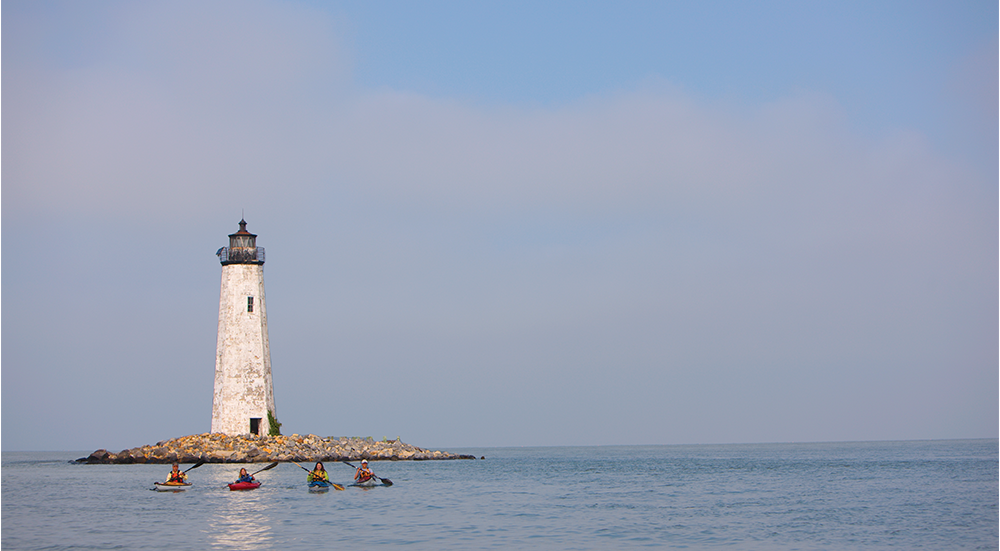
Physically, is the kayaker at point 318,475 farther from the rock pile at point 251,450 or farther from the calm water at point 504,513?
the rock pile at point 251,450

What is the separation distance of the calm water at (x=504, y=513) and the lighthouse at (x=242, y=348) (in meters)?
3.88

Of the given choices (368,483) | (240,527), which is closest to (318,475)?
(368,483)

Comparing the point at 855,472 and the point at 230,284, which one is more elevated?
the point at 230,284

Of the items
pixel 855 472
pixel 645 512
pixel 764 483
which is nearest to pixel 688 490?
pixel 764 483

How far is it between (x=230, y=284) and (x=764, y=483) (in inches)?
1250

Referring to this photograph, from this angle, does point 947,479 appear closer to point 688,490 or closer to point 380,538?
point 688,490

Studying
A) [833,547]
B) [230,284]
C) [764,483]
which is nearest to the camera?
[833,547]

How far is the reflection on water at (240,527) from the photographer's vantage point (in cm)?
2623

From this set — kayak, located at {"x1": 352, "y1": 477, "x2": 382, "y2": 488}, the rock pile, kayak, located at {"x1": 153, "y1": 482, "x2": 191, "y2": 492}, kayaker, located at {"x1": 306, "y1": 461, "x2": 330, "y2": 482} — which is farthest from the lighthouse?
kayaker, located at {"x1": 306, "y1": 461, "x2": 330, "y2": 482}

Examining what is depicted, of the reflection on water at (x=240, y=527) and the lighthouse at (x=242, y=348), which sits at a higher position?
the lighthouse at (x=242, y=348)

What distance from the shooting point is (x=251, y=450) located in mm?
54188

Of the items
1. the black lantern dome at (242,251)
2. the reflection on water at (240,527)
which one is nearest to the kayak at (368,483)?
the reflection on water at (240,527)

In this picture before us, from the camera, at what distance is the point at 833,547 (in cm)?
2650

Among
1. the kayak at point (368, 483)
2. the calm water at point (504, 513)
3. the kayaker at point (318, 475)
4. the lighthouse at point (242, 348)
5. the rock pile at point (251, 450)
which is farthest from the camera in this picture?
the lighthouse at point (242, 348)
